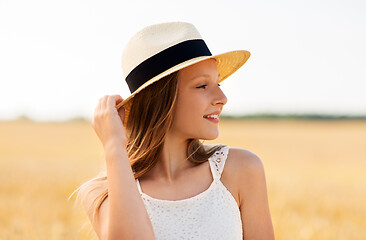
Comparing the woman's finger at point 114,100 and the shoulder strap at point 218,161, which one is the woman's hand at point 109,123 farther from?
the shoulder strap at point 218,161

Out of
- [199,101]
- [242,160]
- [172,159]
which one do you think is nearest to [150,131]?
[172,159]

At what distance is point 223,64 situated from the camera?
2617mm

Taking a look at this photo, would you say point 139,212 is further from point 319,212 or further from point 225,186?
point 319,212

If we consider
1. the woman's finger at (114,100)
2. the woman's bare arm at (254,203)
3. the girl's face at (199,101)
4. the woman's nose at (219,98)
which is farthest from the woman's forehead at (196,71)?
the woman's bare arm at (254,203)

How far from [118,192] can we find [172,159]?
0.42 metres

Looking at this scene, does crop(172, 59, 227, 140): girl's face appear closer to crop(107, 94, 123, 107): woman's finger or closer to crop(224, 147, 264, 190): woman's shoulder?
crop(224, 147, 264, 190): woman's shoulder

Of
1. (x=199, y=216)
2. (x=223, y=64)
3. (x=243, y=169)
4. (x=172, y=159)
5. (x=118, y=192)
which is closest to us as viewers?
(x=118, y=192)

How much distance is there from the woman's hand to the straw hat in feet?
0.24

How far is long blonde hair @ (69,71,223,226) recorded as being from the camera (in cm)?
236

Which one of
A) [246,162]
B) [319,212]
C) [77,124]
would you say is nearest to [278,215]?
[319,212]

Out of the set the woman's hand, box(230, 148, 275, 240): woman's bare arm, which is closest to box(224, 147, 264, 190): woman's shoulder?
box(230, 148, 275, 240): woman's bare arm

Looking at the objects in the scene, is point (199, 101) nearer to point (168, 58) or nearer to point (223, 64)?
point (168, 58)

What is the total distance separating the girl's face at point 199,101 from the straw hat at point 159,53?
0.07 m

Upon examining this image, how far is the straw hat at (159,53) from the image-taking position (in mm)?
2344
